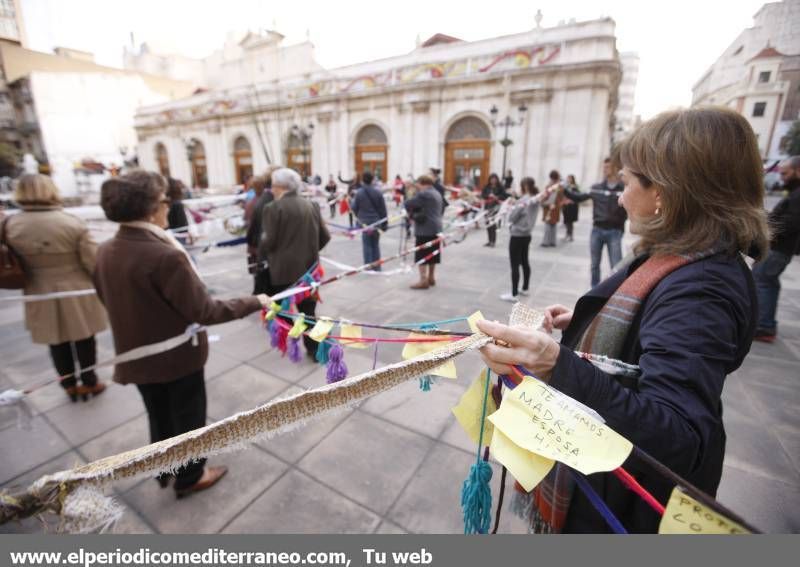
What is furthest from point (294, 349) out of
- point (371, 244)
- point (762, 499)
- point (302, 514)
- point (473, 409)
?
point (371, 244)

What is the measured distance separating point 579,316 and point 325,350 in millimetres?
1599

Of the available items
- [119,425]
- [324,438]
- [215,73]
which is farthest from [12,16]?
[215,73]

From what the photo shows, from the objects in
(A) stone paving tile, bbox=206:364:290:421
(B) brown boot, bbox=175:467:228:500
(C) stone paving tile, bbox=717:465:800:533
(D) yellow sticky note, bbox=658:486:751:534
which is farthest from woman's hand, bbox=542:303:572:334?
(A) stone paving tile, bbox=206:364:290:421

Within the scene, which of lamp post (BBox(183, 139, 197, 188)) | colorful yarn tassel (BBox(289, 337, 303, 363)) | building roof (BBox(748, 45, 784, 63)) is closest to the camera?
colorful yarn tassel (BBox(289, 337, 303, 363))

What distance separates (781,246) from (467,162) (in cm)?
1996

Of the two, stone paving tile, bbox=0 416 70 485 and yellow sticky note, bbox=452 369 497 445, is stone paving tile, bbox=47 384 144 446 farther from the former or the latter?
yellow sticky note, bbox=452 369 497 445

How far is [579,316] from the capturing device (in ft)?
4.30

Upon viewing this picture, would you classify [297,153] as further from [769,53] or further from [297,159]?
[769,53]

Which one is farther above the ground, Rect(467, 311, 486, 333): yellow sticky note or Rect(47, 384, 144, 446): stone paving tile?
Rect(467, 311, 486, 333): yellow sticky note

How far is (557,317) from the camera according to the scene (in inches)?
61.2

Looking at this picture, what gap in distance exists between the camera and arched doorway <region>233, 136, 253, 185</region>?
105 feet

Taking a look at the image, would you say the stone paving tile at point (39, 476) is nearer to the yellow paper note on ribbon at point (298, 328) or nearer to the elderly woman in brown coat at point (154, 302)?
the elderly woman in brown coat at point (154, 302)

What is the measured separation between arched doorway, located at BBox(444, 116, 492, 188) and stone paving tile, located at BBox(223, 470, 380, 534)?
2107 centimetres
